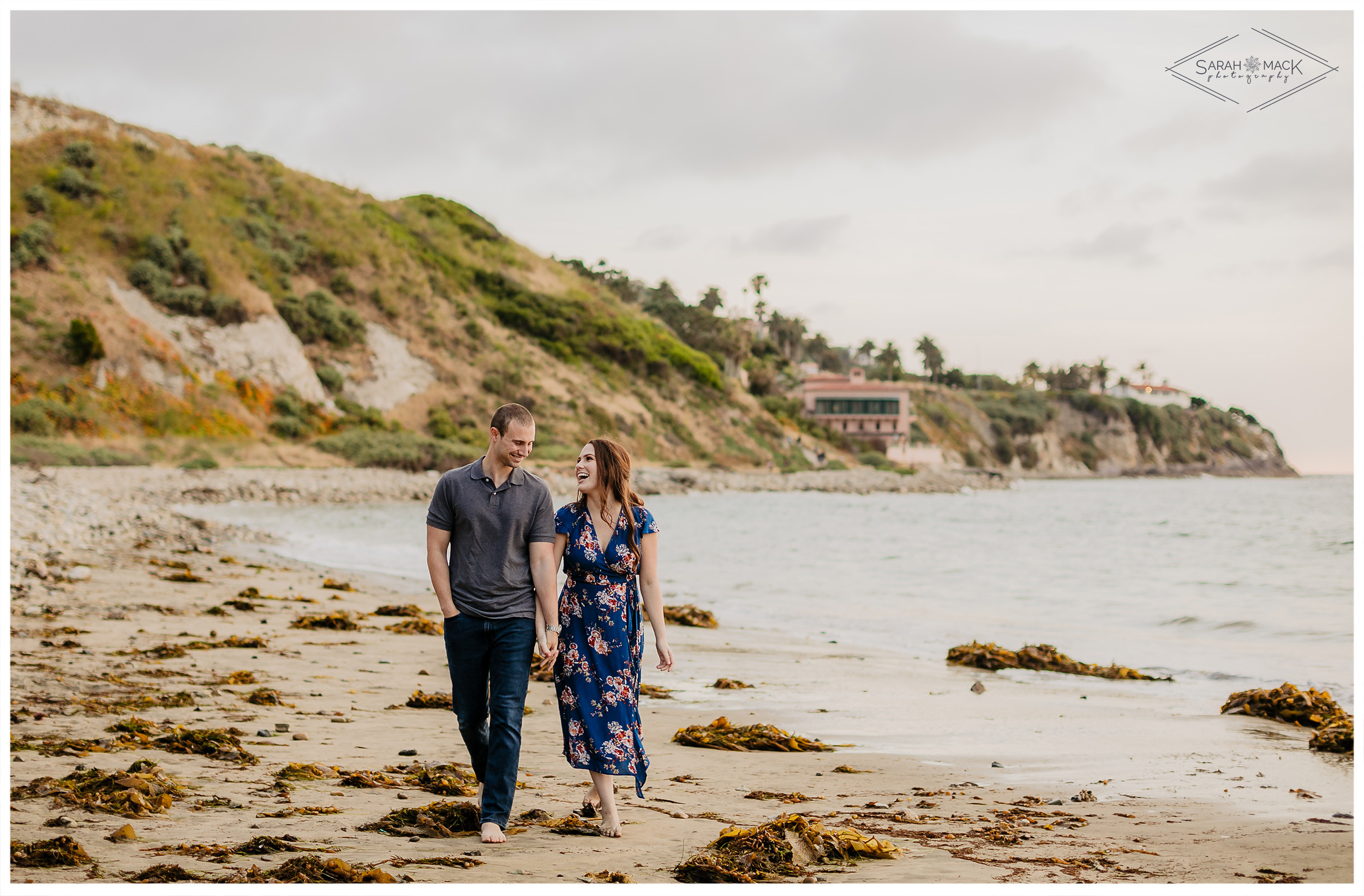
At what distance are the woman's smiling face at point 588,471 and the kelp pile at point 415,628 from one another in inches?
240

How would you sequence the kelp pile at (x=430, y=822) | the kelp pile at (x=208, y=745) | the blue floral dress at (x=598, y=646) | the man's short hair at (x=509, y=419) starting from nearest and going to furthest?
the kelp pile at (x=430, y=822), the man's short hair at (x=509, y=419), the blue floral dress at (x=598, y=646), the kelp pile at (x=208, y=745)

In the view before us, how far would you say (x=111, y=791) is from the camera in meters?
4.24

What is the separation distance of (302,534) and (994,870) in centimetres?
2077

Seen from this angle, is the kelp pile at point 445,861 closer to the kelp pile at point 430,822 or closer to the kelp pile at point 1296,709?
the kelp pile at point 430,822

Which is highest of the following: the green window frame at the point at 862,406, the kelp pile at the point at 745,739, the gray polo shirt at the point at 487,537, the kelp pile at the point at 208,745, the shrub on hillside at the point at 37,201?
the shrub on hillside at the point at 37,201

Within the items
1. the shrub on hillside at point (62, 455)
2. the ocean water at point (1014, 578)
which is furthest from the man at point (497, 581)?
the shrub on hillside at point (62, 455)

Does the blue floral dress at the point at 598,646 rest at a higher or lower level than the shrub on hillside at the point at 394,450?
lower

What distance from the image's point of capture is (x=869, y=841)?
3.95 meters

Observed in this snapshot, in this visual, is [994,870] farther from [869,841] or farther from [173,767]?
[173,767]

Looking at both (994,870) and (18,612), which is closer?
(994,870)

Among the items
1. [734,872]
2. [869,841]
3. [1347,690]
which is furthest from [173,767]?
[1347,690]

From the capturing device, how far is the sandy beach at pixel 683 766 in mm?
3861

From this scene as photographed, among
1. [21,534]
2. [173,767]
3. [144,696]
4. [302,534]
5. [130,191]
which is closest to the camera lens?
[173,767]

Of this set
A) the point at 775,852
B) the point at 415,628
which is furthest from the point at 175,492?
the point at 775,852
